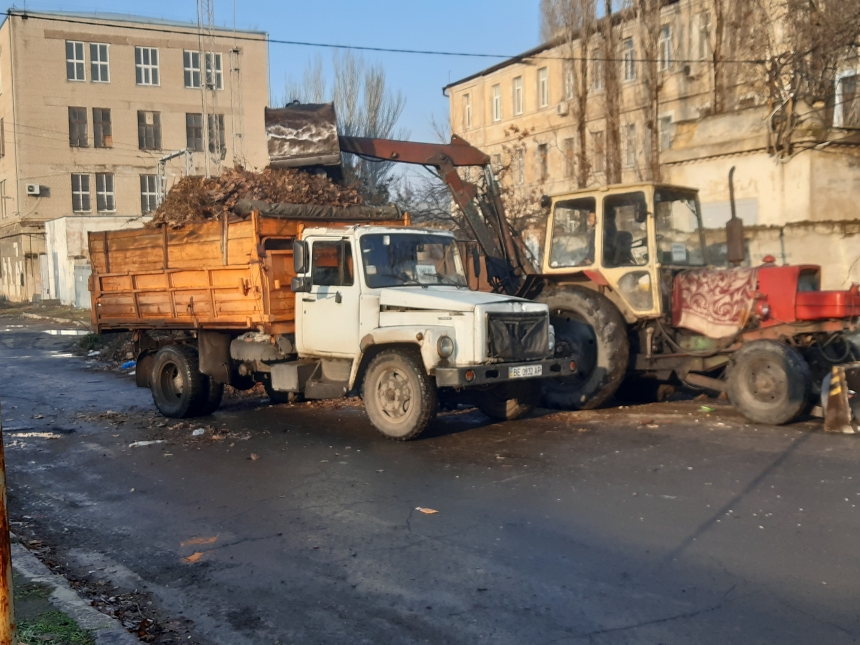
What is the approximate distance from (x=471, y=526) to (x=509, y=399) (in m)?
4.36

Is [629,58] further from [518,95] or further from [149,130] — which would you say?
[149,130]

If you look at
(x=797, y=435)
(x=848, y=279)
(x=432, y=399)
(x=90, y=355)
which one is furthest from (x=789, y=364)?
(x=90, y=355)

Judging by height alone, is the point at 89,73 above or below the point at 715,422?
above

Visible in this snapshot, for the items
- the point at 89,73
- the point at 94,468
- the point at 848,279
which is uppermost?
the point at 89,73

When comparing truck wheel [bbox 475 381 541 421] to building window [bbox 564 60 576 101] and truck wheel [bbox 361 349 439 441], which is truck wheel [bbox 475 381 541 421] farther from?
building window [bbox 564 60 576 101]

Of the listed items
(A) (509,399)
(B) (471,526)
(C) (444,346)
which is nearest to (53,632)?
(B) (471,526)

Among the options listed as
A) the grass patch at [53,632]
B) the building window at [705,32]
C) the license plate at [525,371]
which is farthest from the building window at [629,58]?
the grass patch at [53,632]

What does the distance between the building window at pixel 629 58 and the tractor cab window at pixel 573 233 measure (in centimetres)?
1448

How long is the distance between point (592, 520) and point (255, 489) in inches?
119

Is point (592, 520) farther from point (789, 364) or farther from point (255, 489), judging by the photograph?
point (789, 364)

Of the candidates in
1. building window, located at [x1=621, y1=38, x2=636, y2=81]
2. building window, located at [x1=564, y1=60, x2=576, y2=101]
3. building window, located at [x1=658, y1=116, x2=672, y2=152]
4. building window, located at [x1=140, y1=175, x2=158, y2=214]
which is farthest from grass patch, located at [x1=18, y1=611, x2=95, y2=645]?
building window, located at [x1=140, y1=175, x2=158, y2=214]

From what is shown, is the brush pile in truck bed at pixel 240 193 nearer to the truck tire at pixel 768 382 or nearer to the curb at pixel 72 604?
the truck tire at pixel 768 382

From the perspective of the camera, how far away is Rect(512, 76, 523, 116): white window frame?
4094cm

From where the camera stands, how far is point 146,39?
1951 inches
